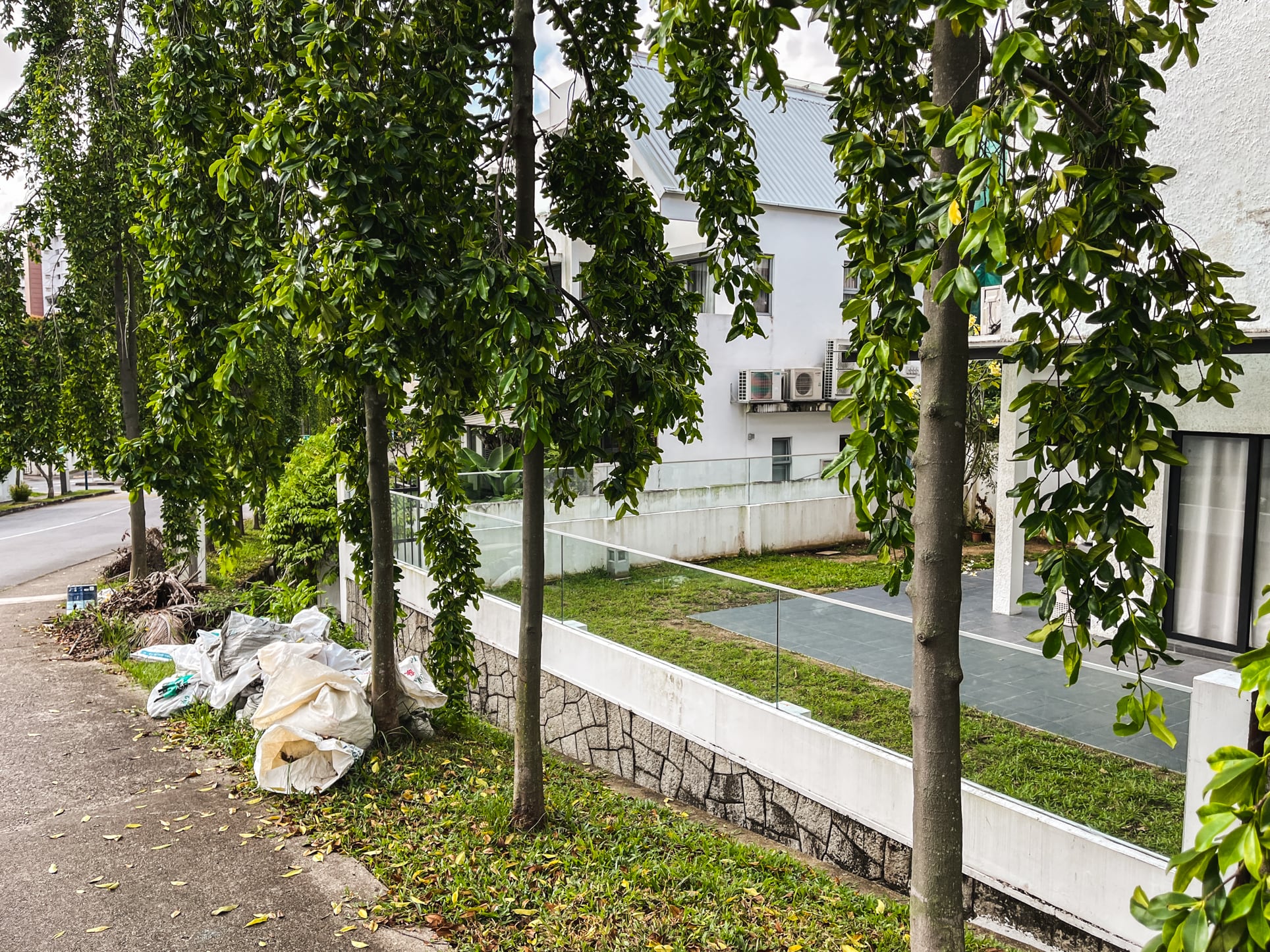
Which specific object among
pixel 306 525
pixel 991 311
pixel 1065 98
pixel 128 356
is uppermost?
pixel 991 311

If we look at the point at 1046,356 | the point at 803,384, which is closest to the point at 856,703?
the point at 1046,356

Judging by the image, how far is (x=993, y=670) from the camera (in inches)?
216

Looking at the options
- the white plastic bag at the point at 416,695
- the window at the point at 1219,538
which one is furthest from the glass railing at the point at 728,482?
the window at the point at 1219,538

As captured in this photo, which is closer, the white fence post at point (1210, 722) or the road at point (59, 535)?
the white fence post at point (1210, 722)

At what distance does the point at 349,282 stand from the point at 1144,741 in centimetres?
490

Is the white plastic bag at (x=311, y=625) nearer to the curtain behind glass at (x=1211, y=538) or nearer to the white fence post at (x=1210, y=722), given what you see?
the white fence post at (x=1210, y=722)

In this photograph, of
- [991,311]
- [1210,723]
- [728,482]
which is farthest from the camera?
[728,482]

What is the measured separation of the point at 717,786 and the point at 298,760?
3243 millimetres

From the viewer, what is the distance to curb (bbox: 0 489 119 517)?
2938cm

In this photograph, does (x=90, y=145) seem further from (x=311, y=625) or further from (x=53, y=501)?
(x=53, y=501)

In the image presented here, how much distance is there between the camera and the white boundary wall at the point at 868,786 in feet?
15.1

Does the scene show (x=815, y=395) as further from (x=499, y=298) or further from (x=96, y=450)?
(x=499, y=298)

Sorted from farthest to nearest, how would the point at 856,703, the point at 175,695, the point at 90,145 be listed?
the point at 90,145
the point at 175,695
the point at 856,703

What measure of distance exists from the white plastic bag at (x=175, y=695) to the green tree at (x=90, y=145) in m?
3.41
